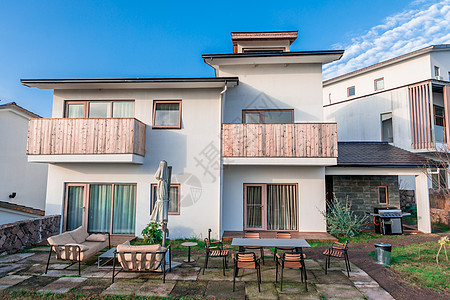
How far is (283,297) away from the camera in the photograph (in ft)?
17.0

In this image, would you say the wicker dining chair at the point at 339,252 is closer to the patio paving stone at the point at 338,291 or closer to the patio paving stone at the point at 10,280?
the patio paving stone at the point at 338,291

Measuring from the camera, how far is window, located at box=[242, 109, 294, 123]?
1150 cm

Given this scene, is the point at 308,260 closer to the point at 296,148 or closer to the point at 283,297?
the point at 283,297

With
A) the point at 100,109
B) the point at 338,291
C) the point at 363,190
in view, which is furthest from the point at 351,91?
the point at 338,291

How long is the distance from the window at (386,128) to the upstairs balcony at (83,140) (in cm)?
1662

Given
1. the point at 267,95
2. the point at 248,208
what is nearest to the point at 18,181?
the point at 248,208

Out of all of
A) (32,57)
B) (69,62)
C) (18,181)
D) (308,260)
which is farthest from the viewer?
(32,57)

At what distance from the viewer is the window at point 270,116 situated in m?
11.5

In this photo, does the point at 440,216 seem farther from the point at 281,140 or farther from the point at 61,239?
the point at 61,239

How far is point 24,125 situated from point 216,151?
12104 mm

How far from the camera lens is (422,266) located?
7.12m

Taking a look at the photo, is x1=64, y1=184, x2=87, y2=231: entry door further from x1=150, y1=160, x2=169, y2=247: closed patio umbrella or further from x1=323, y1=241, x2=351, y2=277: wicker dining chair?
x1=323, y1=241, x2=351, y2=277: wicker dining chair

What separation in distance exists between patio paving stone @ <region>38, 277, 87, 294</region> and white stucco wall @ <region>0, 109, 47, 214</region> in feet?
33.9

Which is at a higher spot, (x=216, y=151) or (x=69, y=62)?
(x=69, y=62)
